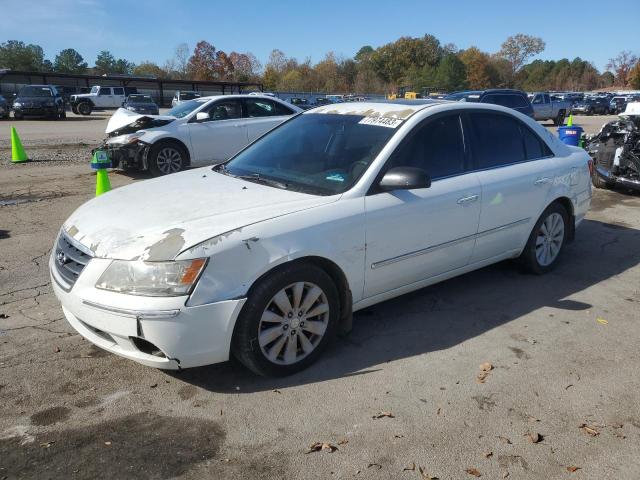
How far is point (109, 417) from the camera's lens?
295 cm

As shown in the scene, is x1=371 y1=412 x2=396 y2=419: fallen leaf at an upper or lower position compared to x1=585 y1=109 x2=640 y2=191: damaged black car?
lower

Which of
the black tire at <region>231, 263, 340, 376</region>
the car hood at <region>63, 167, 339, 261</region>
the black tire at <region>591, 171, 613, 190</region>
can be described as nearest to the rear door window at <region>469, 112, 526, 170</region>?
the car hood at <region>63, 167, 339, 261</region>

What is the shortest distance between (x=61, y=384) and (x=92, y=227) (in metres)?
0.98

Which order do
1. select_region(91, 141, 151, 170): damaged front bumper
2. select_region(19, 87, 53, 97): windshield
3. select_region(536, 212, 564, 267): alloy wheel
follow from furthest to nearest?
select_region(19, 87, 53, 97): windshield, select_region(91, 141, 151, 170): damaged front bumper, select_region(536, 212, 564, 267): alloy wheel

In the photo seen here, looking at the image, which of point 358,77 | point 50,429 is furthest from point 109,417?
point 358,77

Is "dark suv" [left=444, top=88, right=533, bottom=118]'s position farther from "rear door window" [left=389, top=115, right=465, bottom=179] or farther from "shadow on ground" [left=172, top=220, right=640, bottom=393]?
"rear door window" [left=389, top=115, right=465, bottom=179]

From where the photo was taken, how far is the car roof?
4.12 m

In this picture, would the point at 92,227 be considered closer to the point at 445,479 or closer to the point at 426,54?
the point at 445,479

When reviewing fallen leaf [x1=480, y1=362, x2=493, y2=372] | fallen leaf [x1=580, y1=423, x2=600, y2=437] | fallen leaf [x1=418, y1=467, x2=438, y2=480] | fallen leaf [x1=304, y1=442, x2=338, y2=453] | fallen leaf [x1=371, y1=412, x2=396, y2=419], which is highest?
fallen leaf [x1=480, y1=362, x2=493, y2=372]

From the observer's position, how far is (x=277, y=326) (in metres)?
3.24

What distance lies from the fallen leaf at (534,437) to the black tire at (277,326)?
132cm

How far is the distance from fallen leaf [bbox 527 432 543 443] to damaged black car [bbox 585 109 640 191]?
25.4ft

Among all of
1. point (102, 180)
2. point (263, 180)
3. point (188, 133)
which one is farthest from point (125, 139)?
point (263, 180)

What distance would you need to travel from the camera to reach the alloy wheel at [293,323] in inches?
126
